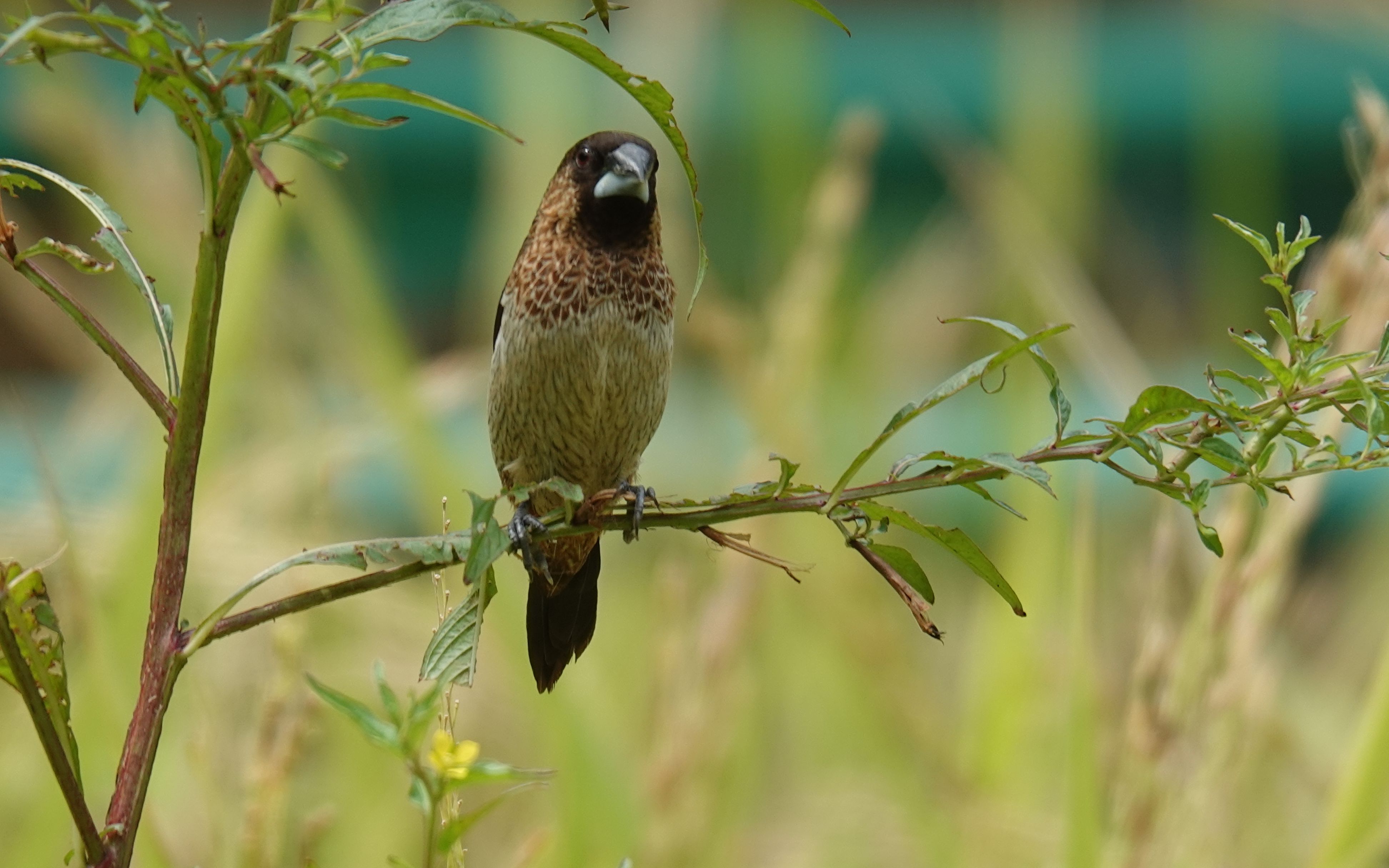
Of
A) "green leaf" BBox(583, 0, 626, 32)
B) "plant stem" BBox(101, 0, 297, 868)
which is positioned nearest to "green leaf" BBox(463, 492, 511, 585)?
"plant stem" BBox(101, 0, 297, 868)

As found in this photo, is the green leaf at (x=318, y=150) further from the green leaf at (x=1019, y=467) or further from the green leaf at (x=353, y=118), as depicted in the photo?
the green leaf at (x=1019, y=467)

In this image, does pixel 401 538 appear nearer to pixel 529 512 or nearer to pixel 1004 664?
pixel 529 512

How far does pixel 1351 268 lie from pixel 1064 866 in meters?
0.72

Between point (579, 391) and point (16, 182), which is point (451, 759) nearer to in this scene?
point (16, 182)

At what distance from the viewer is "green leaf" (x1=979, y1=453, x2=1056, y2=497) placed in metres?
0.74

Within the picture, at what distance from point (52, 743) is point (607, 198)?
41.6 inches

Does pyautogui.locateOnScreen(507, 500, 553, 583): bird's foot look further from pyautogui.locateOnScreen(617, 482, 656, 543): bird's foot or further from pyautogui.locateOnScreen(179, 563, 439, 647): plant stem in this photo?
pyautogui.locateOnScreen(179, 563, 439, 647): plant stem

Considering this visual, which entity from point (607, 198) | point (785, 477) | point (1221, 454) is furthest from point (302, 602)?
point (607, 198)

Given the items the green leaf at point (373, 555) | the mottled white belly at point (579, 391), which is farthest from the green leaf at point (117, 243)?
the mottled white belly at point (579, 391)

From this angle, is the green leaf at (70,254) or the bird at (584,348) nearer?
the green leaf at (70,254)

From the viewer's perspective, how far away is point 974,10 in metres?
6.87

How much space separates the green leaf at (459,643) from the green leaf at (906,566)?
22cm

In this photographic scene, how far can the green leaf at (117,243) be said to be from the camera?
2.61ft

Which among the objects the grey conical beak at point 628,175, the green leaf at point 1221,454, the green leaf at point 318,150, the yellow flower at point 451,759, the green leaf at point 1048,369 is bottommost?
the yellow flower at point 451,759
